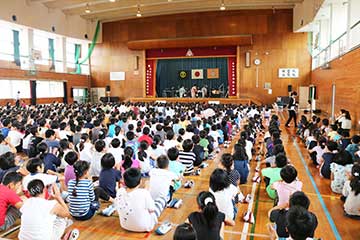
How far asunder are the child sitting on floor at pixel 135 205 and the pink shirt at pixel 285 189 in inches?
60.8

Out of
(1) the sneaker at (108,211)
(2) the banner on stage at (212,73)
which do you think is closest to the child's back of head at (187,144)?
(1) the sneaker at (108,211)

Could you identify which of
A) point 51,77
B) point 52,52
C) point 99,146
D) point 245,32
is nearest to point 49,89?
point 51,77

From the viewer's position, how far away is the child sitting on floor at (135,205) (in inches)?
135

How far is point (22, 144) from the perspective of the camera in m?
7.50

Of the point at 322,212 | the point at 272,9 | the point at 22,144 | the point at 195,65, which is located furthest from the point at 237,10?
the point at 322,212

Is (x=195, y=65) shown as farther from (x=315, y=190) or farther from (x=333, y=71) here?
(x=315, y=190)

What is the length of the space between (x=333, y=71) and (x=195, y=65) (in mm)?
12685

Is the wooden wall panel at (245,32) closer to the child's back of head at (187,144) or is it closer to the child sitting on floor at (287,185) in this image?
the child's back of head at (187,144)

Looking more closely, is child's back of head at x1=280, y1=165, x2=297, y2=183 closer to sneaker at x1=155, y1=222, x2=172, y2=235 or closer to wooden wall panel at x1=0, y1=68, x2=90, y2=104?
sneaker at x1=155, y1=222, x2=172, y2=235

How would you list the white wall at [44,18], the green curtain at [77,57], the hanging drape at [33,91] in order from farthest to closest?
the green curtain at [77,57] < the hanging drape at [33,91] < the white wall at [44,18]

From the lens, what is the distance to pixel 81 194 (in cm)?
378

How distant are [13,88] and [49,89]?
3.09 metres

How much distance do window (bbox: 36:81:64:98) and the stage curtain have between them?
766 centimetres

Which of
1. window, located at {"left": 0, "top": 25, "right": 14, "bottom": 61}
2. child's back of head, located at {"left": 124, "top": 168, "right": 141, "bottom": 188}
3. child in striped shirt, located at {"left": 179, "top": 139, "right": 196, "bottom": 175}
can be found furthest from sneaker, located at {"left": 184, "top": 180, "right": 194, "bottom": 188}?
window, located at {"left": 0, "top": 25, "right": 14, "bottom": 61}
